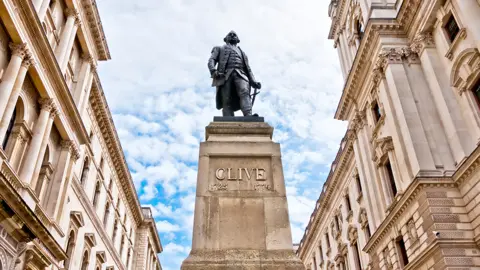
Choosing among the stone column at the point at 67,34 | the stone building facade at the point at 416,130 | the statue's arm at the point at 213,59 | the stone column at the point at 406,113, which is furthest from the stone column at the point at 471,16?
the stone column at the point at 67,34

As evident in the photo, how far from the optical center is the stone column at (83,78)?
25578mm

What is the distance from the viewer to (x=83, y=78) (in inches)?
1043

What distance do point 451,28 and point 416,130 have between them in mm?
5429

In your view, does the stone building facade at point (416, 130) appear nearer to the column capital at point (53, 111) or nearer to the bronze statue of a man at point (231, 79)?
the bronze statue of a man at point (231, 79)

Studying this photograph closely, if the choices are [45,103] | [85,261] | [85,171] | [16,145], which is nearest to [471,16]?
[45,103]

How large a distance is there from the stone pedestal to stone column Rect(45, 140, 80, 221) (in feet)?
49.1

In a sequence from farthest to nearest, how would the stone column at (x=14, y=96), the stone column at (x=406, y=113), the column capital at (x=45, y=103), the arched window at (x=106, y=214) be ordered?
the arched window at (x=106, y=214) < the stone column at (x=406, y=113) < the column capital at (x=45, y=103) < the stone column at (x=14, y=96)

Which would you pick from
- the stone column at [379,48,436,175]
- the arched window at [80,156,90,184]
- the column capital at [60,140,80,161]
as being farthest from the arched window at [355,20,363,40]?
the arched window at [80,156,90,184]

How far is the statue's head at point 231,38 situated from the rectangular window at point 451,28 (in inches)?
555

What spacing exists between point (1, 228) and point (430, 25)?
74.5 feet

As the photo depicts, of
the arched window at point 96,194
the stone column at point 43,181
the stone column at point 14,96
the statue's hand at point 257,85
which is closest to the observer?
the statue's hand at point 257,85

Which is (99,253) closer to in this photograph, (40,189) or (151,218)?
(40,189)

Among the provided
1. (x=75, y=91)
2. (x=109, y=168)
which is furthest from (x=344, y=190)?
(x=75, y=91)

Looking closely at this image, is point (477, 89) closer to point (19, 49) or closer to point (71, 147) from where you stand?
point (19, 49)
